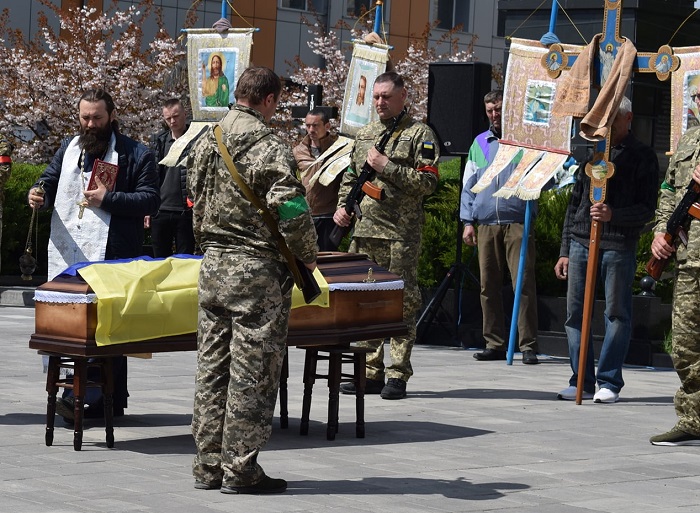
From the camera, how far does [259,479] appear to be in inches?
284

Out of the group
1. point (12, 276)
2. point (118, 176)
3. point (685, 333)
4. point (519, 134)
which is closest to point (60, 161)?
point (118, 176)

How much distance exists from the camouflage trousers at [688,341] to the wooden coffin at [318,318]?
1759mm

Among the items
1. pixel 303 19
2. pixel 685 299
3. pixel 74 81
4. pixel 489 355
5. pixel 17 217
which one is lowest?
pixel 489 355

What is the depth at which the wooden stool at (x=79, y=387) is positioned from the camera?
27.5 feet

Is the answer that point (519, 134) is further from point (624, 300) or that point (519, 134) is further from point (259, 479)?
point (259, 479)

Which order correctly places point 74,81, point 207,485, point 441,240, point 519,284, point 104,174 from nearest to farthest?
1. point 207,485
2. point 104,174
3. point 519,284
4. point 441,240
5. point 74,81

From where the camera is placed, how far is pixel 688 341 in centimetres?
901

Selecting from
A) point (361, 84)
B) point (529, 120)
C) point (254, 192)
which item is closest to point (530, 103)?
point (529, 120)

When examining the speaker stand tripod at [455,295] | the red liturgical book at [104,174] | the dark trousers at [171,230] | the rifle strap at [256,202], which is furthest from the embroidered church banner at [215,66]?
the rifle strap at [256,202]

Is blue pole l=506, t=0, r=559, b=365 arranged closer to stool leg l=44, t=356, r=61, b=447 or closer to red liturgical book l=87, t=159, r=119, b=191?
red liturgical book l=87, t=159, r=119, b=191

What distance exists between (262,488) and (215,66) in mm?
7627

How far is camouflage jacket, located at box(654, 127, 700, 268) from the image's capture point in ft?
29.5

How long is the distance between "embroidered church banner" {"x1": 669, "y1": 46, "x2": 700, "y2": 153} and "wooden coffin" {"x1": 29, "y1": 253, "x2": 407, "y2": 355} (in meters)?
2.54

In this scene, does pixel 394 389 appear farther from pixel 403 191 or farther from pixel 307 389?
pixel 307 389
